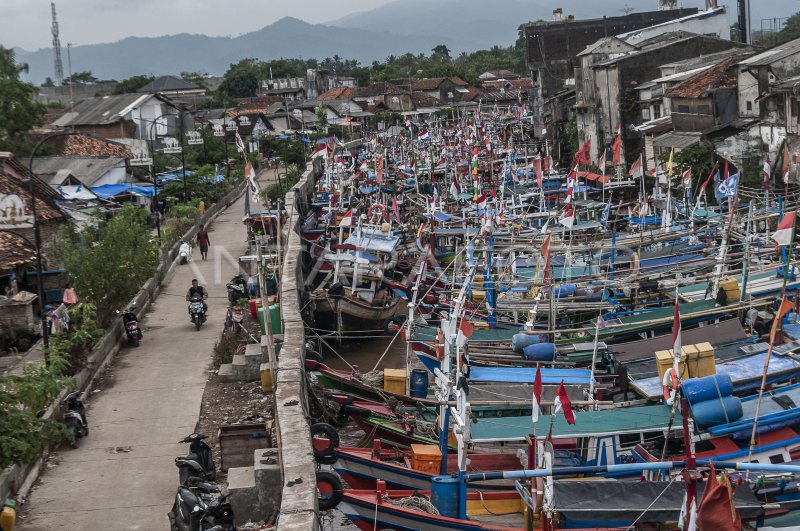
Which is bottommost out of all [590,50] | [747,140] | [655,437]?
[655,437]

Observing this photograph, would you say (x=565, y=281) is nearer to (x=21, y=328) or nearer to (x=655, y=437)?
(x=655, y=437)

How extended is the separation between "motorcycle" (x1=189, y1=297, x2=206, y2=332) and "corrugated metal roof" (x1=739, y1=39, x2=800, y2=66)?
2205 centimetres

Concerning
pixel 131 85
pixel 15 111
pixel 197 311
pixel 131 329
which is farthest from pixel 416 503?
pixel 131 85

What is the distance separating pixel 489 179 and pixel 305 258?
2647 cm

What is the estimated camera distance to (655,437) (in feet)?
53.1

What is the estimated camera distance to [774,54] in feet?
130

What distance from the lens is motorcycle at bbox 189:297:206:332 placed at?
28547mm

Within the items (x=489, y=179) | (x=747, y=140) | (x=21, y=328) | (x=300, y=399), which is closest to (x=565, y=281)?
(x=300, y=399)

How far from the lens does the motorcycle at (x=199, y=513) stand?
14.1 meters

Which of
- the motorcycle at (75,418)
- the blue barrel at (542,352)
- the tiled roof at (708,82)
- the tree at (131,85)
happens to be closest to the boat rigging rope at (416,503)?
the motorcycle at (75,418)

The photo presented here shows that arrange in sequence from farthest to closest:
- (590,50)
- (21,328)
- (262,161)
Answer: (262,161) → (590,50) → (21,328)

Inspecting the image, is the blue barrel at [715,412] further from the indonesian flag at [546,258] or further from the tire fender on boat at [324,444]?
the indonesian flag at [546,258]

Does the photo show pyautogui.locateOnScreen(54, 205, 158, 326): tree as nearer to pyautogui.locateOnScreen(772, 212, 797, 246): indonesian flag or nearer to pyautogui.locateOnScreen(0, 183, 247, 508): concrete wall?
pyautogui.locateOnScreen(0, 183, 247, 508): concrete wall

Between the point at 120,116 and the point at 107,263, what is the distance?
155 feet
